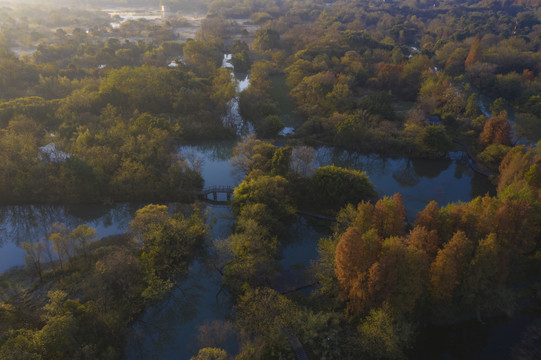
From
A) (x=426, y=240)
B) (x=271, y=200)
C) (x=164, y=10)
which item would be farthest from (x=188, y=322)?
(x=164, y=10)

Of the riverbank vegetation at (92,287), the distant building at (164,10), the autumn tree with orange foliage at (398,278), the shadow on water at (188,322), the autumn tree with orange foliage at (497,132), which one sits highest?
the distant building at (164,10)

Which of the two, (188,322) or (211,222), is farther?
(211,222)

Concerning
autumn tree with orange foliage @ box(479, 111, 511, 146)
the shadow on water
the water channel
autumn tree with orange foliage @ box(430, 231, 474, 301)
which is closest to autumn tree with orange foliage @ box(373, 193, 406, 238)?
autumn tree with orange foliage @ box(430, 231, 474, 301)

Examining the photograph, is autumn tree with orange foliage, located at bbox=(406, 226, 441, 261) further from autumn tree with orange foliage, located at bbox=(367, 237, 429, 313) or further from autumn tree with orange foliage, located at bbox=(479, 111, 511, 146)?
autumn tree with orange foliage, located at bbox=(479, 111, 511, 146)

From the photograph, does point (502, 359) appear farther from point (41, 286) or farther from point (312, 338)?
point (41, 286)

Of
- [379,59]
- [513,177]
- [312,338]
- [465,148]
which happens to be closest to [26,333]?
[312,338]

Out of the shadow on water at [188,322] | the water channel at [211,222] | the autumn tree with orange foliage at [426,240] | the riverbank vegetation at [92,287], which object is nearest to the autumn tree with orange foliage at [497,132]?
the water channel at [211,222]

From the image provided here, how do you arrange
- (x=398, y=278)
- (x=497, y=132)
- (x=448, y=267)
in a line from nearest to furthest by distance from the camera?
(x=398, y=278)
(x=448, y=267)
(x=497, y=132)

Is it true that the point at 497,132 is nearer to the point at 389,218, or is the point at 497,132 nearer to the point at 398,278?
the point at 389,218

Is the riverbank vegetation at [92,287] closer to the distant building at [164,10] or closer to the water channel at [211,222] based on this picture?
the water channel at [211,222]
